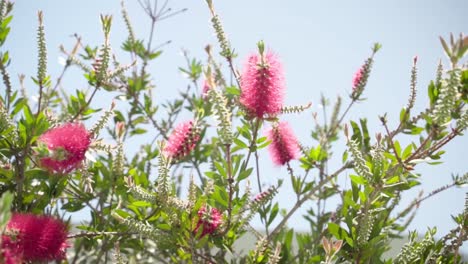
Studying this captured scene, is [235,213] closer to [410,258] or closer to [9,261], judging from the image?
[410,258]

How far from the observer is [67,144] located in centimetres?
167

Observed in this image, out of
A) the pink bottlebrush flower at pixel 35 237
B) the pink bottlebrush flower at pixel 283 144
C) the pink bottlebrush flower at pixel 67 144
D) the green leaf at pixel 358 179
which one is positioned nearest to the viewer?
the pink bottlebrush flower at pixel 35 237

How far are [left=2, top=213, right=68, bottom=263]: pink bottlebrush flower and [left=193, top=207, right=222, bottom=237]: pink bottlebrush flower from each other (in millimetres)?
481

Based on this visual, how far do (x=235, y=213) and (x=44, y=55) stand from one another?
97cm

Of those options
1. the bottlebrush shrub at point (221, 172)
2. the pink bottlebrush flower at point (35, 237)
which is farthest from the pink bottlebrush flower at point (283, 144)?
the pink bottlebrush flower at point (35, 237)

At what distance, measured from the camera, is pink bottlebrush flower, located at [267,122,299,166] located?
2238 millimetres

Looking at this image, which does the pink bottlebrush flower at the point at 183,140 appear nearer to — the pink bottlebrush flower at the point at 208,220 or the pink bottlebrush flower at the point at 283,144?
the pink bottlebrush flower at the point at 208,220

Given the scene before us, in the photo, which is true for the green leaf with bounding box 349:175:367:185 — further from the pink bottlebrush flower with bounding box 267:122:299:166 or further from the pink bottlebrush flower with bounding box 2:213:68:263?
the pink bottlebrush flower with bounding box 2:213:68:263

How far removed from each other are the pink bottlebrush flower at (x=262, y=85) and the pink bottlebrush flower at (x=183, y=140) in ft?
0.73

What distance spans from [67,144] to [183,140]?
42 cm

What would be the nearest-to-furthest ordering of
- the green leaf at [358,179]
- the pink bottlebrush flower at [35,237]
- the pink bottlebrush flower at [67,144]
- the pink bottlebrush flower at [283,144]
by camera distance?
the pink bottlebrush flower at [35,237] → the pink bottlebrush flower at [67,144] → the green leaf at [358,179] → the pink bottlebrush flower at [283,144]

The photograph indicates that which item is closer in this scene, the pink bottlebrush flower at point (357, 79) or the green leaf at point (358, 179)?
the green leaf at point (358, 179)

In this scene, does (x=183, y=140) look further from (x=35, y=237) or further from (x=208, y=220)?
(x=35, y=237)

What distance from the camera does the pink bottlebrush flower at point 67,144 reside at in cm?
167
